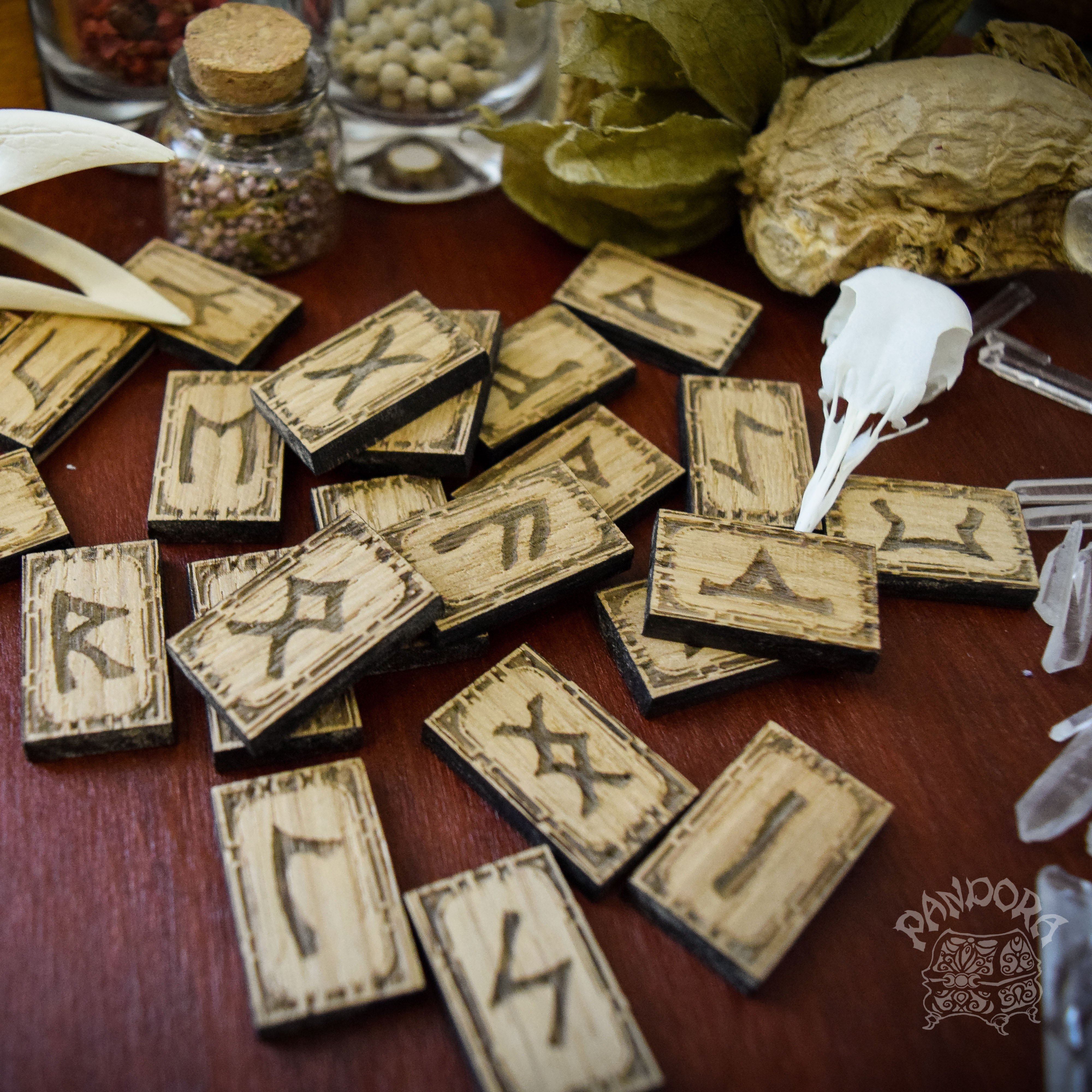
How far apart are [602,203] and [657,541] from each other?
50 centimetres

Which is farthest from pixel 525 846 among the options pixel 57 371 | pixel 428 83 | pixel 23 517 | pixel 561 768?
pixel 428 83

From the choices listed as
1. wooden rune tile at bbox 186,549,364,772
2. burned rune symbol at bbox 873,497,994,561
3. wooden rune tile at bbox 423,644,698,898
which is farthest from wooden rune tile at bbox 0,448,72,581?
burned rune symbol at bbox 873,497,994,561

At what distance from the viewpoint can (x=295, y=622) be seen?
2.54 feet

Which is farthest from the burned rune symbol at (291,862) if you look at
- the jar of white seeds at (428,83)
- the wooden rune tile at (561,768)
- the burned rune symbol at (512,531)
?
the jar of white seeds at (428,83)

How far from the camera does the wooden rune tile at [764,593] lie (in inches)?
31.7

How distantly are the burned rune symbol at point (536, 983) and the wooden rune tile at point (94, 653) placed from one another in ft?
1.00

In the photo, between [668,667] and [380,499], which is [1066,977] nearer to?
[668,667]

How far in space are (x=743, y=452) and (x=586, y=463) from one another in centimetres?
15

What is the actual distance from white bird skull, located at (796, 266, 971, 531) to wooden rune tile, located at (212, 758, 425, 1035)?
0.46 m

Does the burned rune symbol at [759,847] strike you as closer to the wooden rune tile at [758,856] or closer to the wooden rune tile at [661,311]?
the wooden rune tile at [758,856]

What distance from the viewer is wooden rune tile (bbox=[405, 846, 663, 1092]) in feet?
2.06

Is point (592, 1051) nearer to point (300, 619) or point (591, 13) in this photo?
point (300, 619)

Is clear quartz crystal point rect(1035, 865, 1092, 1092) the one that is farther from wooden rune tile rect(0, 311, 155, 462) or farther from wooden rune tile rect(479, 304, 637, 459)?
wooden rune tile rect(0, 311, 155, 462)

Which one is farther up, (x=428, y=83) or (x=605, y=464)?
(x=428, y=83)
